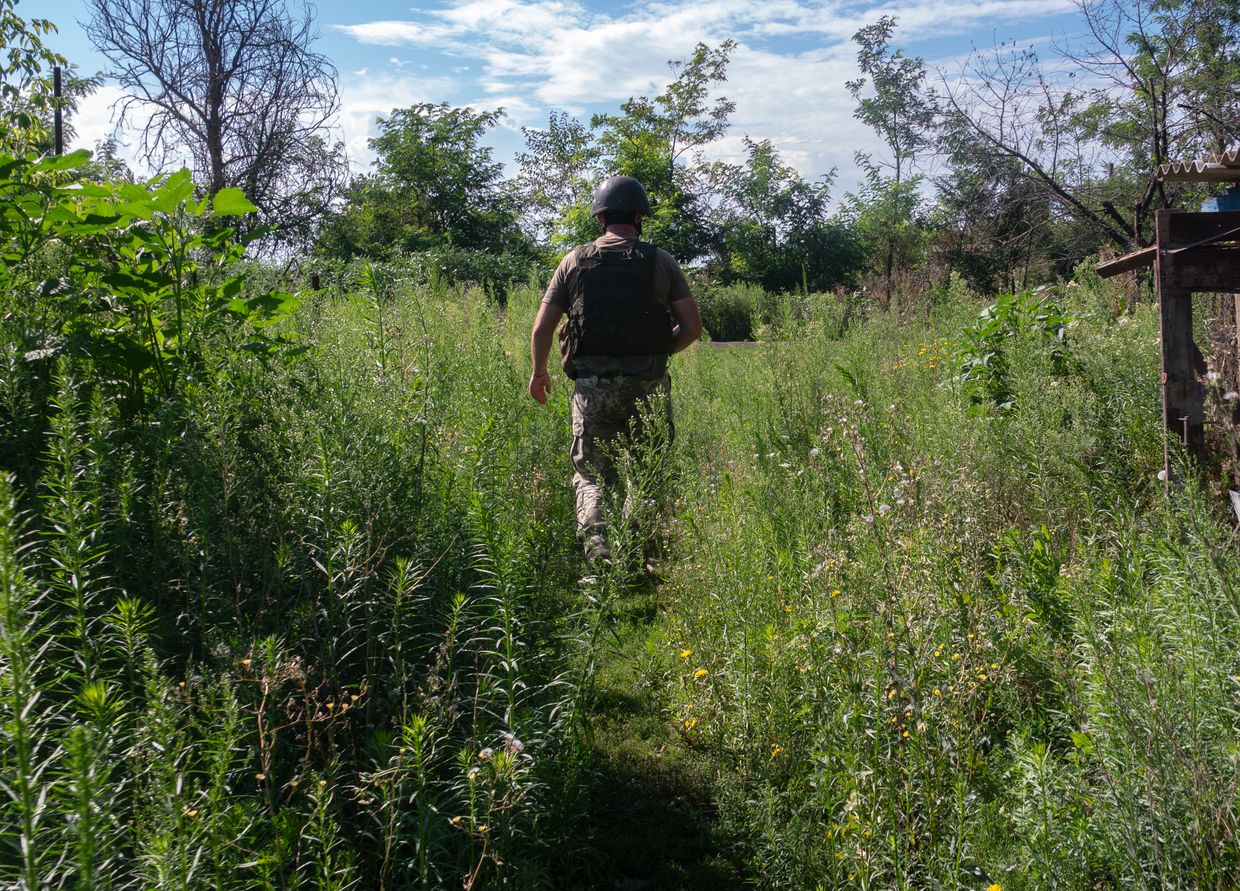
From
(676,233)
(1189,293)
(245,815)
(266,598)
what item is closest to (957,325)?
(1189,293)

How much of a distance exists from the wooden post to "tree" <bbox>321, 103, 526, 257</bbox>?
19.8 meters

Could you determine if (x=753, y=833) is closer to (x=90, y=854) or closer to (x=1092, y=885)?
(x=1092, y=885)

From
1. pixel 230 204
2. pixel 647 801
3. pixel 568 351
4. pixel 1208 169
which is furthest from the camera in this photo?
pixel 568 351

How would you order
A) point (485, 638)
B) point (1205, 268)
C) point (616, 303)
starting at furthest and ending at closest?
point (616, 303)
point (1205, 268)
point (485, 638)

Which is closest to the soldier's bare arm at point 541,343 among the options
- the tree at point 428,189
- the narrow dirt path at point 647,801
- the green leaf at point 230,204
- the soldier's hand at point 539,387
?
the soldier's hand at point 539,387

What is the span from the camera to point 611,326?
555 centimetres

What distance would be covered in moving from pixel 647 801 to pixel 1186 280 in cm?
365

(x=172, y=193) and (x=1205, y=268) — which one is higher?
(x=172, y=193)

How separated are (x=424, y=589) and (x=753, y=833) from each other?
1253mm

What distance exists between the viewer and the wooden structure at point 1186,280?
442cm

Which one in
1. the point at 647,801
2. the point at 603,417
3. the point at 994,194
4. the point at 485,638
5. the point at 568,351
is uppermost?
the point at 994,194

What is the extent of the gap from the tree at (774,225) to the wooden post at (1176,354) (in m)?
21.3

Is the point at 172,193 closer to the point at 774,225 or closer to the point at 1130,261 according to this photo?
the point at 1130,261

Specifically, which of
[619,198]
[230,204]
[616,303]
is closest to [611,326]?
[616,303]
